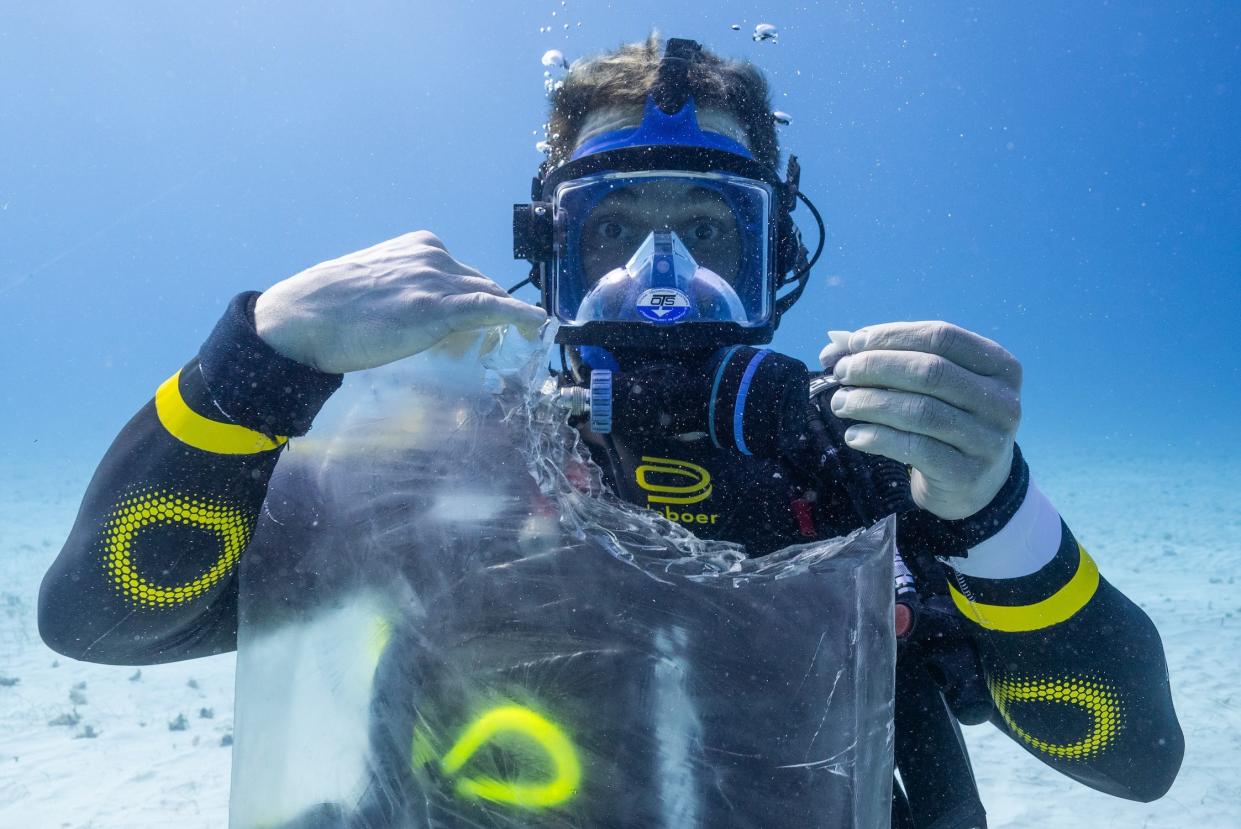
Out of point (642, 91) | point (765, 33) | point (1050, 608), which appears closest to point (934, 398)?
point (1050, 608)

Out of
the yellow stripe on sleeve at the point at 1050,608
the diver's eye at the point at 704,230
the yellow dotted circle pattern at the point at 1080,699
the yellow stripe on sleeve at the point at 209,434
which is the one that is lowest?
the yellow dotted circle pattern at the point at 1080,699

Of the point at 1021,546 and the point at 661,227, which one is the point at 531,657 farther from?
the point at 661,227

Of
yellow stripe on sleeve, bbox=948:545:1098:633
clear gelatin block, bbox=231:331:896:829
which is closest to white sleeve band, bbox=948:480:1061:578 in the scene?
yellow stripe on sleeve, bbox=948:545:1098:633

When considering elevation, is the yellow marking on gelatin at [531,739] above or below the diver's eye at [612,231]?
below

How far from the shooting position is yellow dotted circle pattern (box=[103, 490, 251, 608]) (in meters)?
1.77

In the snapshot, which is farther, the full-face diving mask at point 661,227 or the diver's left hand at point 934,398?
the full-face diving mask at point 661,227

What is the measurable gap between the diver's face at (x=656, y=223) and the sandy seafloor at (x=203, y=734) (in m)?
4.84

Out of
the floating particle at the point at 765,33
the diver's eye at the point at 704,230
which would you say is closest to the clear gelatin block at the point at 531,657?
the diver's eye at the point at 704,230

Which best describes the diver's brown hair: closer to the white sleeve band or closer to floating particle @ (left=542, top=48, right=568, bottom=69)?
floating particle @ (left=542, top=48, right=568, bottom=69)

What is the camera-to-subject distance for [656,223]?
313 cm

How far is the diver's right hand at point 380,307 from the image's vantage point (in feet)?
4.91

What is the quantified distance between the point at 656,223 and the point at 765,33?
2878mm

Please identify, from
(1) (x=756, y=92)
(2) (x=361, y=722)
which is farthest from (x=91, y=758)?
(1) (x=756, y=92)

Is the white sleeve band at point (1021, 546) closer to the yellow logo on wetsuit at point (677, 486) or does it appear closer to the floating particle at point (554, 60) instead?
the yellow logo on wetsuit at point (677, 486)
